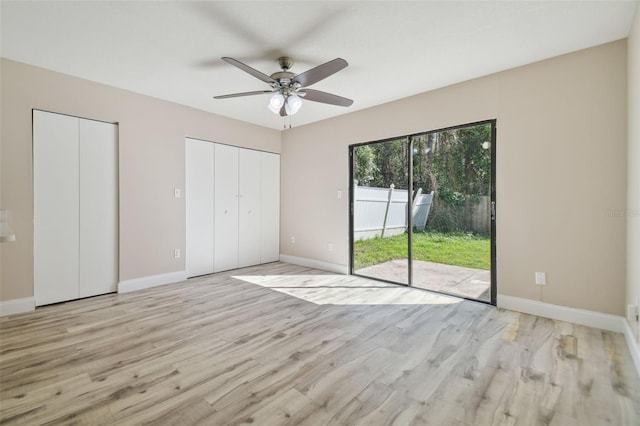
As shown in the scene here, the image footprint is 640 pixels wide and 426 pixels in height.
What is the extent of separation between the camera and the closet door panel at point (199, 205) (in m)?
4.27

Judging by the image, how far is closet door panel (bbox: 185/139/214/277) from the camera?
427 centimetres

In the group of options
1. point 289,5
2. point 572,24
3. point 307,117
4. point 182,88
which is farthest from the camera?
point 307,117

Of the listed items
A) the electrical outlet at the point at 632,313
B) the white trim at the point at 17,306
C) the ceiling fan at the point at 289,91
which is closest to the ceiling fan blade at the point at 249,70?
the ceiling fan at the point at 289,91

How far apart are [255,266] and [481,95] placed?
13.4 feet

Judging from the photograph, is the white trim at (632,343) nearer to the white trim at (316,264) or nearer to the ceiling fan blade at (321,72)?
the ceiling fan blade at (321,72)

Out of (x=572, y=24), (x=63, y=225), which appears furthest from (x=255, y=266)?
(x=572, y=24)

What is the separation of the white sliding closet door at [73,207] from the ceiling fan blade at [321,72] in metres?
2.56

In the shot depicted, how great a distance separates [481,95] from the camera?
3189 millimetres

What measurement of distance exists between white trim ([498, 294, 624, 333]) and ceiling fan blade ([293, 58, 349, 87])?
2.80 meters

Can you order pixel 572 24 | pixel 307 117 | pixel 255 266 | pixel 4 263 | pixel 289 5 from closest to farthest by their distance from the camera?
pixel 289 5, pixel 572 24, pixel 4 263, pixel 307 117, pixel 255 266

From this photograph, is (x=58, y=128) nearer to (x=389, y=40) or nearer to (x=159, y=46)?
(x=159, y=46)

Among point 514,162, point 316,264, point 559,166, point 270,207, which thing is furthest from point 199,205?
point 559,166

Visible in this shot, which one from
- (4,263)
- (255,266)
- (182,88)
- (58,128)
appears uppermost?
(182,88)

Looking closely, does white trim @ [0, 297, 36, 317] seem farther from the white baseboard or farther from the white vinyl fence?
the white vinyl fence
